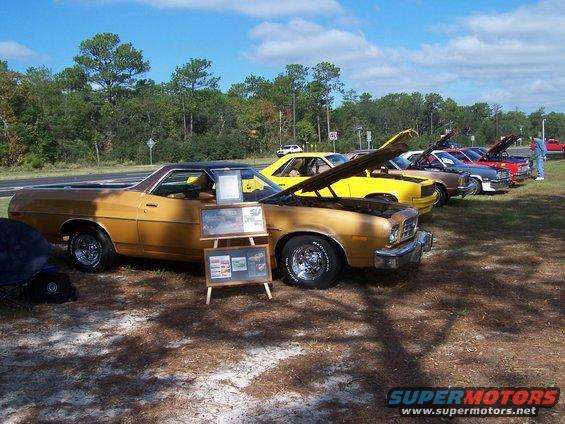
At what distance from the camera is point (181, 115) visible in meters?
78.7

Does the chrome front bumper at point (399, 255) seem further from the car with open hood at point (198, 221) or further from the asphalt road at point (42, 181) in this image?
the asphalt road at point (42, 181)

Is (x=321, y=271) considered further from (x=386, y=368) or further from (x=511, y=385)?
(x=511, y=385)

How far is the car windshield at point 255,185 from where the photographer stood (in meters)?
7.62

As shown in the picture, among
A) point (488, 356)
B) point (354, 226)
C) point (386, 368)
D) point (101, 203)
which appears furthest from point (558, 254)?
point (101, 203)

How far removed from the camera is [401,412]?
3.81 metres

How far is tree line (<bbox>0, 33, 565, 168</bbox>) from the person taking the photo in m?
56.0

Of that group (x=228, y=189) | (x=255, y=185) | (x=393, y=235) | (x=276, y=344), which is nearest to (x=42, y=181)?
(x=255, y=185)

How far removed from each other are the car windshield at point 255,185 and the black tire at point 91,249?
1.88m

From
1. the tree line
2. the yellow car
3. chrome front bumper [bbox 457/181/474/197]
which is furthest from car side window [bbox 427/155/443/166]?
the tree line

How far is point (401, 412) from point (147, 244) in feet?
14.6

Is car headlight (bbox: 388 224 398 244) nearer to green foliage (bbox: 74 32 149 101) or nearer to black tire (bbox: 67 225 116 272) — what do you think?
black tire (bbox: 67 225 116 272)

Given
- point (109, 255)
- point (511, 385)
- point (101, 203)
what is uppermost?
point (101, 203)

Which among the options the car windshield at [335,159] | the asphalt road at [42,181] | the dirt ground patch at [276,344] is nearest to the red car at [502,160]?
the car windshield at [335,159]

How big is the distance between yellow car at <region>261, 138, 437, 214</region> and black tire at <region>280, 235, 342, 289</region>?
417 centimetres
